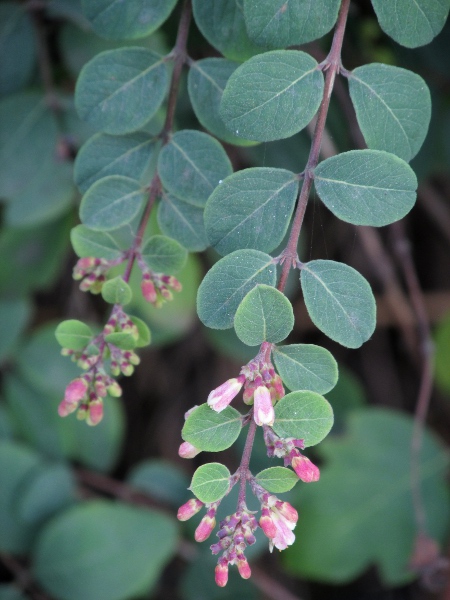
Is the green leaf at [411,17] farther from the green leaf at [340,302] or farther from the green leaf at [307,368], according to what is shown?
the green leaf at [307,368]

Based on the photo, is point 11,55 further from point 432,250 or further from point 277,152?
point 432,250

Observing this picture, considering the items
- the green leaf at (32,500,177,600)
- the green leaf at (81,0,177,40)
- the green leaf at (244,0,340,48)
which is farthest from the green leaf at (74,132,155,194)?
the green leaf at (32,500,177,600)

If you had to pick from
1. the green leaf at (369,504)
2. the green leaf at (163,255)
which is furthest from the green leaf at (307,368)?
the green leaf at (369,504)

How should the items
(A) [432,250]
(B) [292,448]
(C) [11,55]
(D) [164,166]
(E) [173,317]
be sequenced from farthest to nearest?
(A) [432,250], (E) [173,317], (C) [11,55], (D) [164,166], (B) [292,448]

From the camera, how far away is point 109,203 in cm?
97

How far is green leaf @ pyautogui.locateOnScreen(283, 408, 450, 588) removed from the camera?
211 cm

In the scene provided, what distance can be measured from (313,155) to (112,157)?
14.1 inches

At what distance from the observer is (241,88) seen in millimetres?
842

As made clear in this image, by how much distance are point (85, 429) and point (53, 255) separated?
0.63 metres

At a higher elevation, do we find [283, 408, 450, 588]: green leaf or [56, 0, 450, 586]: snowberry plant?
[56, 0, 450, 586]: snowberry plant

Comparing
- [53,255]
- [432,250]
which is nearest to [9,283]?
[53,255]

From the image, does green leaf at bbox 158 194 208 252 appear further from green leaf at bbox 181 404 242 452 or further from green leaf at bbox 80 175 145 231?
green leaf at bbox 181 404 242 452

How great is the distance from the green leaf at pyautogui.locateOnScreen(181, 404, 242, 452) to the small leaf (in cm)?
21

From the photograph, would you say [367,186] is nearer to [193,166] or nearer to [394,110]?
[394,110]
